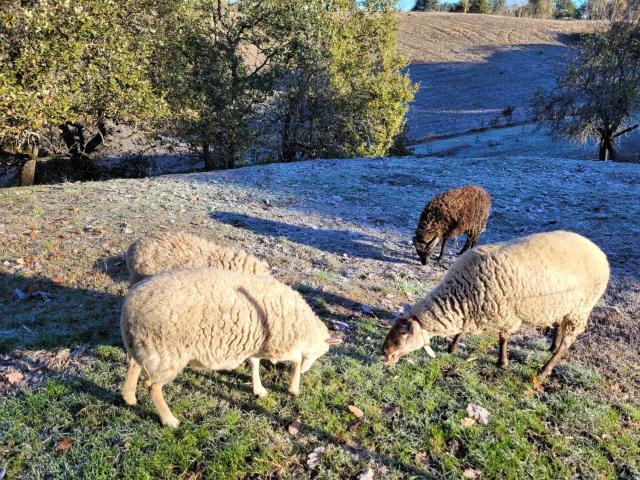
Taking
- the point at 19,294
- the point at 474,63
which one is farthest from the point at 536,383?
the point at 474,63

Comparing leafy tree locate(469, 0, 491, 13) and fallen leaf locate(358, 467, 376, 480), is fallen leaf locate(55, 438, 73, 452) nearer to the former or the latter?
fallen leaf locate(358, 467, 376, 480)

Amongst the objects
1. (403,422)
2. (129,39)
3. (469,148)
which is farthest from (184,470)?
(469,148)

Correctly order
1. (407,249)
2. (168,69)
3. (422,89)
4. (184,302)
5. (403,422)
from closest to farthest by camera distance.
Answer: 1. (184,302)
2. (403,422)
3. (407,249)
4. (168,69)
5. (422,89)

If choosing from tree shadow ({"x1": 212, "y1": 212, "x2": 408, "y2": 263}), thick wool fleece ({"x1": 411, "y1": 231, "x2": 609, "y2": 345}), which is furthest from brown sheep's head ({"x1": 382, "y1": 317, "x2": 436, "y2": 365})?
tree shadow ({"x1": 212, "y1": 212, "x2": 408, "y2": 263})

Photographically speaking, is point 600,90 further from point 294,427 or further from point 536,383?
point 294,427

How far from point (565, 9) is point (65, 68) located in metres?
108

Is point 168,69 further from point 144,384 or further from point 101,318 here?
point 144,384

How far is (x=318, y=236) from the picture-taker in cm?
1026

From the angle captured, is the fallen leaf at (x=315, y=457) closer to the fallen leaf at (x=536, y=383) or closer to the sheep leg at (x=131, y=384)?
the sheep leg at (x=131, y=384)

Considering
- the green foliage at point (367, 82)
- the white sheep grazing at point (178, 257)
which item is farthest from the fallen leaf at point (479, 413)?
the green foliage at point (367, 82)

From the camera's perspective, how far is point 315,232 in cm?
1053

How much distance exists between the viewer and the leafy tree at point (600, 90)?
902 inches

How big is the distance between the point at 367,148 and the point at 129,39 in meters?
13.3

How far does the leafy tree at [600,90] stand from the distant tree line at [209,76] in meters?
9.67
